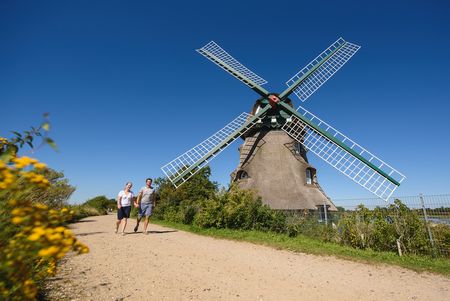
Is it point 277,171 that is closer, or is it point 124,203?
point 124,203

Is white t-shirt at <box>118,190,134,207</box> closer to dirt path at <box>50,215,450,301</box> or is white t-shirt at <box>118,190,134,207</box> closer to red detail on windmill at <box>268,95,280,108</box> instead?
dirt path at <box>50,215,450,301</box>

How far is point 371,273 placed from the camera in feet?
17.8

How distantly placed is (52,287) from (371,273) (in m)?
5.96

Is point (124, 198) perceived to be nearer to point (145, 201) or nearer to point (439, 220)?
point (145, 201)

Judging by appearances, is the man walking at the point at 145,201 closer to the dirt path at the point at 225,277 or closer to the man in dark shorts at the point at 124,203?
the man in dark shorts at the point at 124,203

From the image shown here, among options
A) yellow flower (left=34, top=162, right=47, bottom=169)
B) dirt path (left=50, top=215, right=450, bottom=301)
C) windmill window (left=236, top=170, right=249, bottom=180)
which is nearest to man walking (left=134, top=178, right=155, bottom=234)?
dirt path (left=50, top=215, right=450, bottom=301)

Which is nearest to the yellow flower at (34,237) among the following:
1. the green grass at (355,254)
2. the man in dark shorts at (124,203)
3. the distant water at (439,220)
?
the green grass at (355,254)

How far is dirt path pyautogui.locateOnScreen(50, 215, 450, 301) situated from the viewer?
3682mm

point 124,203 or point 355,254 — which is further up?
point 124,203

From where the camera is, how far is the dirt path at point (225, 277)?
145 inches

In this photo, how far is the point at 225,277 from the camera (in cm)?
451

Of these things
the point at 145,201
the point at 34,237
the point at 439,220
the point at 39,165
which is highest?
the point at 145,201

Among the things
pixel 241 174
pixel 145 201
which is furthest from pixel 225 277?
pixel 241 174

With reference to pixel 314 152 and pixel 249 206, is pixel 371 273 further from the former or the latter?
pixel 314 152
